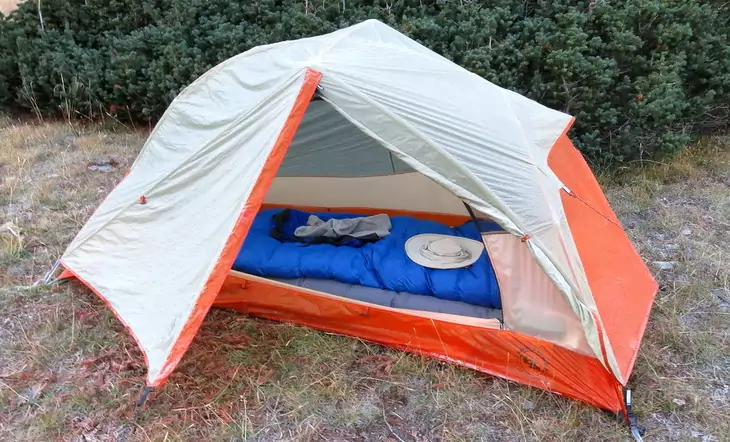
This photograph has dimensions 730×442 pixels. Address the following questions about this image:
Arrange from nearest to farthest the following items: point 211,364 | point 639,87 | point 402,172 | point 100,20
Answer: point 211,364 < point 402,172 < point 639,87 < point 100,20

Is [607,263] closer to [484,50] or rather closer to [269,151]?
[269,151]

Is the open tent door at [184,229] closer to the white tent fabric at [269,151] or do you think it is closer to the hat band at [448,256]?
the white tent fabric at [269,151]

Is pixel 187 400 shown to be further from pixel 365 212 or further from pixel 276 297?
pixel 365 212

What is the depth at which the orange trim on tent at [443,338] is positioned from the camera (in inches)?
85.4

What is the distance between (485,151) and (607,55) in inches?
107

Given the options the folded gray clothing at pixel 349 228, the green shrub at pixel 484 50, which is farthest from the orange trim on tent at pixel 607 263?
the green shrub at pixel 484 50

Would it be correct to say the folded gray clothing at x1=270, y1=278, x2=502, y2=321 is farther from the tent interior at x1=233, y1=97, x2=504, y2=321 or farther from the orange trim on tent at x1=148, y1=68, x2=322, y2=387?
the orange trim on tent at x1=148, y1=68, x2=322, y2=387

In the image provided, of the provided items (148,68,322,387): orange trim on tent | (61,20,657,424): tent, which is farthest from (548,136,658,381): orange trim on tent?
(148,68,322,387): orange trim on tent

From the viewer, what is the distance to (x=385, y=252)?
9.52 feet

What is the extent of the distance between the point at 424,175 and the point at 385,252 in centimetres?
58

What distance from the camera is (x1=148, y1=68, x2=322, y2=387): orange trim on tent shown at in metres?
1.91

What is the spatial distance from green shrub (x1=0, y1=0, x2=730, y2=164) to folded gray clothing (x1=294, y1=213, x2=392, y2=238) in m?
1.74

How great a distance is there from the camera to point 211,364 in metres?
2.41

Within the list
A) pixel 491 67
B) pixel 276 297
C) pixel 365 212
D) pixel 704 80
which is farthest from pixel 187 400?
pixel 704 80
